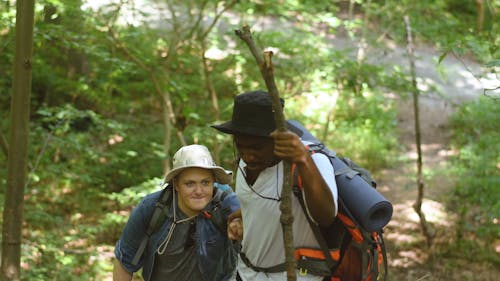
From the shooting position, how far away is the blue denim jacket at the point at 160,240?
3.07m

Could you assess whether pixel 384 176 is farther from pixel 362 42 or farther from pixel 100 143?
pixel 100 143

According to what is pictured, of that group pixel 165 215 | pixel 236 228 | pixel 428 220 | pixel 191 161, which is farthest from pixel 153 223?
pixel 428 220

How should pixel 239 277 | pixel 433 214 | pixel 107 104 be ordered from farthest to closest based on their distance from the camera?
pixel 107 104
pixel 433 214
pixel 239 277

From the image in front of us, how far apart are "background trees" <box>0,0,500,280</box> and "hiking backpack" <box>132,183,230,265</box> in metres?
1.99

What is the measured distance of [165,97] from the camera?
283 inches

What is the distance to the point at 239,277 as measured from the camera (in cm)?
275

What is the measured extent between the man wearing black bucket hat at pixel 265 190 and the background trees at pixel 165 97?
207 cm

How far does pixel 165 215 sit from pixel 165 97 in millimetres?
4269

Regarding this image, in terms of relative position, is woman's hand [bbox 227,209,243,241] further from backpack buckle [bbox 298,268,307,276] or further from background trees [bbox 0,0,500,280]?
background trees [bbox 0,0,500,280]

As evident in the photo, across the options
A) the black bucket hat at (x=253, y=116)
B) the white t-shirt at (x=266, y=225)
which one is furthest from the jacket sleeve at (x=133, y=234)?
the black bucket hat at (x=253, y=116)

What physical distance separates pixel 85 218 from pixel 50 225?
63cm

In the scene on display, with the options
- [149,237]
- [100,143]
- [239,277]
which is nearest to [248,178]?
[239,277]

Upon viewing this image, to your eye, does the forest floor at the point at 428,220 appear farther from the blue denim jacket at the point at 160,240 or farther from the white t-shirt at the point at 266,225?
the white t-shirt at the point at 266,225

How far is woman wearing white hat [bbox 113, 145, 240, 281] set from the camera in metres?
3.07
